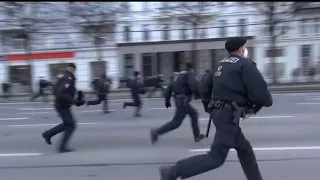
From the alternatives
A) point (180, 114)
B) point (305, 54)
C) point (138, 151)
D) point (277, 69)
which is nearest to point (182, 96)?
point (180, 114)

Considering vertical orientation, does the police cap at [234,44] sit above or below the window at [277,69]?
above

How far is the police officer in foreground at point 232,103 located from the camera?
417 cm

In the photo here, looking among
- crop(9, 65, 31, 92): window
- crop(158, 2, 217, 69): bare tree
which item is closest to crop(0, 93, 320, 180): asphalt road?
crop(158, 2, 217, 69): bare tree

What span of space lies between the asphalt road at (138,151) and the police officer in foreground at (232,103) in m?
0.99

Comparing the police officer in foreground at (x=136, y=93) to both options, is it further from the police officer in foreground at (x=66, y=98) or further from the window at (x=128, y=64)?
the window at (x=128, y=64)

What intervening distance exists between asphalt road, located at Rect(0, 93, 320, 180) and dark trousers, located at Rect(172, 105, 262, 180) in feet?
3.12

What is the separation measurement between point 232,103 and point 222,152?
523 millimetres

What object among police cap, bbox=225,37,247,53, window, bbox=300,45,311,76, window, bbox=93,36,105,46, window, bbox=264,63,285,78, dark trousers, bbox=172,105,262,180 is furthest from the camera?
window, bbox=300,45,311,76

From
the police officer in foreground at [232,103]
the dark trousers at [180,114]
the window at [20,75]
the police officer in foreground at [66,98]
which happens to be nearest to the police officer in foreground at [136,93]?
the dark trousers at [180,114]

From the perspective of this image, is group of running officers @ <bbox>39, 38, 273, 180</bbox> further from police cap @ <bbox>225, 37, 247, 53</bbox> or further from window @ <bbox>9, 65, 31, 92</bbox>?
window @ <bbox>9, 65, 31, 92</bbox>

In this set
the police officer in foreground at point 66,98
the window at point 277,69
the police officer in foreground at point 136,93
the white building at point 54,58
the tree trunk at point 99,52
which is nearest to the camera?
the police officer in foreground at point 66,98

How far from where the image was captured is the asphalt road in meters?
5.78

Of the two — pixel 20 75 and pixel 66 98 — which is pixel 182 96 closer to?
pixel 66 98

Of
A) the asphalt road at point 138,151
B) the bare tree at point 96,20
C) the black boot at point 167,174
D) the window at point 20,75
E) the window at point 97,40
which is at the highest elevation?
the bare tree at point 96,20
